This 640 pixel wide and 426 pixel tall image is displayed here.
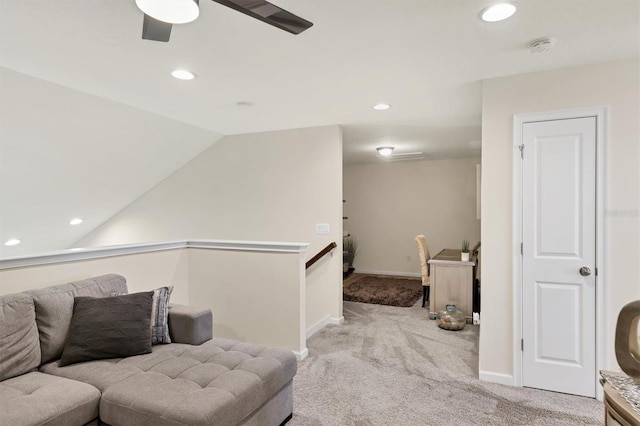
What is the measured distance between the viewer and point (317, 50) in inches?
92.2

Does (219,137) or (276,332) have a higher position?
(219,137)

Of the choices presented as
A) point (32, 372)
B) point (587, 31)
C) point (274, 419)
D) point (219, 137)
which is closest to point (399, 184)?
point (219, 137)

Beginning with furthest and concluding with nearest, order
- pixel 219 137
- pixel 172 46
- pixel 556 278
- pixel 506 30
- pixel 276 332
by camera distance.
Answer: pixel 219 137 < pixel 276 332 < pixel 556 278 < pixel 172 46 < pixel 506 30

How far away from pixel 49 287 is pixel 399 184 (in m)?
6.41

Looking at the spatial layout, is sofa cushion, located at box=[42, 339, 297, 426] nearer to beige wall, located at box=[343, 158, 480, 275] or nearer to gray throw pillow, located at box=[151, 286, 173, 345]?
gray throw pillow, located at box=[151, 286, 173, 345]

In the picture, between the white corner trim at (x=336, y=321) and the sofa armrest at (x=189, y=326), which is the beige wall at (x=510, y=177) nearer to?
the white corner trim at (x=336, y=321)

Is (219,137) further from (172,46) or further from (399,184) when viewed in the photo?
(399,184)

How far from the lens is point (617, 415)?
1004 millimetres

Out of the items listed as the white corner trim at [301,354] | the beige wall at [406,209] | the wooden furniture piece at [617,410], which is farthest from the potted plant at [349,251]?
the wooden furniture piece at [617,410]

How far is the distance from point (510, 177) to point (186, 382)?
265cm

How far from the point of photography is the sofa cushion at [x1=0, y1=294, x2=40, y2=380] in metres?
1.93

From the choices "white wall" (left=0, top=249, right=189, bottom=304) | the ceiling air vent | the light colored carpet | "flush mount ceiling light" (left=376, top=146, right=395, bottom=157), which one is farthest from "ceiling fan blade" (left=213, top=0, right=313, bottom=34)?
"flush mount ceiling light" (left=376, top=146, right=395, bottom=157)

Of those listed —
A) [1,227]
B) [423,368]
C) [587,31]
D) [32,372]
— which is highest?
[587,31]

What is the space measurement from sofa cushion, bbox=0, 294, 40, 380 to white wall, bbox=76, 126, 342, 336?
8.46 ft
